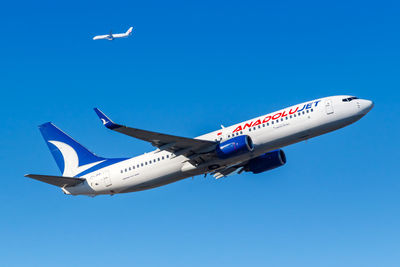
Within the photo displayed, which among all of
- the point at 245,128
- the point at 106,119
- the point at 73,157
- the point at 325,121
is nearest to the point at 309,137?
the point at 325,121

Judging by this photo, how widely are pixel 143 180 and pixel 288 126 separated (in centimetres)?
1357

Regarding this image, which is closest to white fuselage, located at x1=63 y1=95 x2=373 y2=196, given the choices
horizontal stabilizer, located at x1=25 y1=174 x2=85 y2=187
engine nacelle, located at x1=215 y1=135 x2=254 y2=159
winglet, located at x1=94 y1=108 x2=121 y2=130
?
engine nacelle, located at x1=215 y1=135 x2=254 y2=159

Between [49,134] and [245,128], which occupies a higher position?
[49,134]

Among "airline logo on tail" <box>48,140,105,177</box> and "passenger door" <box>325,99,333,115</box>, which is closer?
"passenger door" <box>325,99,333,115</box>

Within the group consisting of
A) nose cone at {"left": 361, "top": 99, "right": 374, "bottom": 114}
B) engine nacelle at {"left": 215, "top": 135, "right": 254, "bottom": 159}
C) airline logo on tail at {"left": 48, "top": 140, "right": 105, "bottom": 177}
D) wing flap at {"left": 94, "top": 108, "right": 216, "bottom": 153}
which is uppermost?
airline logo on tail at {"left": 48, "top": 140, "right": 105, "bottom": 177}

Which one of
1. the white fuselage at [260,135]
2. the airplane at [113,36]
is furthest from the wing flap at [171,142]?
the airplane at [113,36]

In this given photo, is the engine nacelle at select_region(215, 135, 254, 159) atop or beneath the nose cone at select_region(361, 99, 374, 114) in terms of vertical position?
beneath

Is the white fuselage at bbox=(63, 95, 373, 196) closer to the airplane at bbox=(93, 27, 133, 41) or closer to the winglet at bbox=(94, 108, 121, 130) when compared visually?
the winglet at bbox=(94, 108, 121, 130)

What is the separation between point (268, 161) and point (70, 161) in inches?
755

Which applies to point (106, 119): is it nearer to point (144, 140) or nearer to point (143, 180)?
point (144, 140)

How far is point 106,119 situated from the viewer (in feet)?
151

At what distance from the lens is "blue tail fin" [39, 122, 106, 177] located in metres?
57.8

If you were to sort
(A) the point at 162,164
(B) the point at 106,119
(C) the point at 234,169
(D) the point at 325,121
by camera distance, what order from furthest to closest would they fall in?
(C) the point at 234,169 → (A) the point at 162,164 → (D) the point at 325,121 → (B) the point at 106,119

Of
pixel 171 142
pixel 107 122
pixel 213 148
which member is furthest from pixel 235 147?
pixel 107 122
